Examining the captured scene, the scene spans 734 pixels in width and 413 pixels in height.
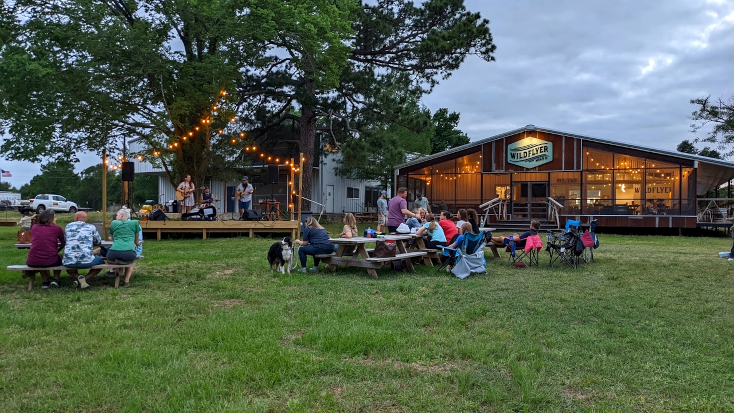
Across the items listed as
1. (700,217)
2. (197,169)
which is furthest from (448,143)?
(197,169)

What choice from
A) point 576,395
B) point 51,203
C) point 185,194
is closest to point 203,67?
point 185,194

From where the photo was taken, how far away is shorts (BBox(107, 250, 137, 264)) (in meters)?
6.30

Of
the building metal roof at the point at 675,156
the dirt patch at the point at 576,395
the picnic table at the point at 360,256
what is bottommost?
the dirt patch at the point at 576,395

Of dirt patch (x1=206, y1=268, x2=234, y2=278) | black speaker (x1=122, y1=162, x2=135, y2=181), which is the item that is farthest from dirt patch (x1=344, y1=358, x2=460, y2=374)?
black speaker (x1=122, y1=162, x2=135, y2=181)

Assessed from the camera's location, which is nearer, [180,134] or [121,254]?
[121,254]

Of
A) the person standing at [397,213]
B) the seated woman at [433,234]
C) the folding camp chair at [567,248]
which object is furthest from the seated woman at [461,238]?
the folding camp chair at [567,248]

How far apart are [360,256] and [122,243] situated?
10.8 ft

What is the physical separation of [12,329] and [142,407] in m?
2.36

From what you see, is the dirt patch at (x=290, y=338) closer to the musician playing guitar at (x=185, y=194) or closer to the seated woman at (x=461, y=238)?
the seated woman at (x=461, y=238)

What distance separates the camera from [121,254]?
6.31 meters

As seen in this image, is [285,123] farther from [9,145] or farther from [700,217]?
[700,217]

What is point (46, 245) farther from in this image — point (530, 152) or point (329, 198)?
point (329, 198)

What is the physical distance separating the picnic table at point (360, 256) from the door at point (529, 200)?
1427 cm

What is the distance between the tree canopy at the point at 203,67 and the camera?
14625 millimetres
